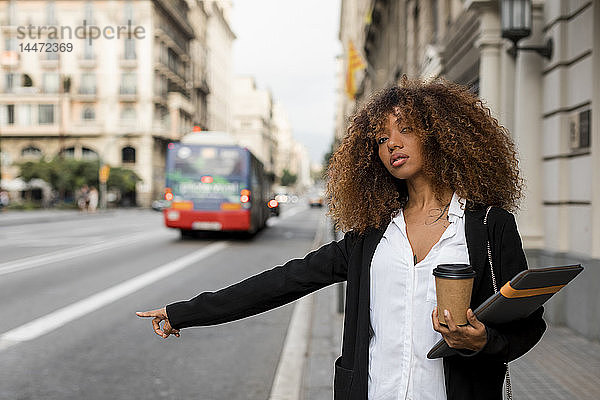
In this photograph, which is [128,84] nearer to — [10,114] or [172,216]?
[10,114]

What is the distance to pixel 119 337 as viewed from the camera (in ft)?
21.3

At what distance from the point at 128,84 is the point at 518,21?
53863 millimetres

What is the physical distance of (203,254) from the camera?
15.1 meters

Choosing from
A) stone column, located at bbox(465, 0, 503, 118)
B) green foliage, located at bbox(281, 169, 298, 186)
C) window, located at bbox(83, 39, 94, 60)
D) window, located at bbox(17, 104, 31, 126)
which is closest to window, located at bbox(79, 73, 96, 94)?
window, located at bbox(83, 39, 94, 60)

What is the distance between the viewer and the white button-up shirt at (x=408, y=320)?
1.83 metres

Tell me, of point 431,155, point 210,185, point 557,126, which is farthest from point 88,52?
point 431,155

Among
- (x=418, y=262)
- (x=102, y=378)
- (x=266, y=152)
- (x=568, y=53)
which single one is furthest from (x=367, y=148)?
(x=266, y=152)

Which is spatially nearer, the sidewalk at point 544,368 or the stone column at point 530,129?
the sidewalk at point 544,368

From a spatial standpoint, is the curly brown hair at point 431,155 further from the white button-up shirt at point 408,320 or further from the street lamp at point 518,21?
the street lamp at point 518,21

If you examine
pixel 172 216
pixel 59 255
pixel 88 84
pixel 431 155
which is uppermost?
pixel 88 84

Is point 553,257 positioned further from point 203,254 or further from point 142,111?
point 142,111

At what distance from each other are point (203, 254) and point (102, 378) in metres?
10.1

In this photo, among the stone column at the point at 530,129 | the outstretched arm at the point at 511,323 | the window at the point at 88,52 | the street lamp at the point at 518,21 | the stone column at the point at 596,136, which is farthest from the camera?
the window at the point at 88,52

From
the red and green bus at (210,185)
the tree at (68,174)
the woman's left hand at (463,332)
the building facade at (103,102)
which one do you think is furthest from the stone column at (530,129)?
the building facade at (103,102)
